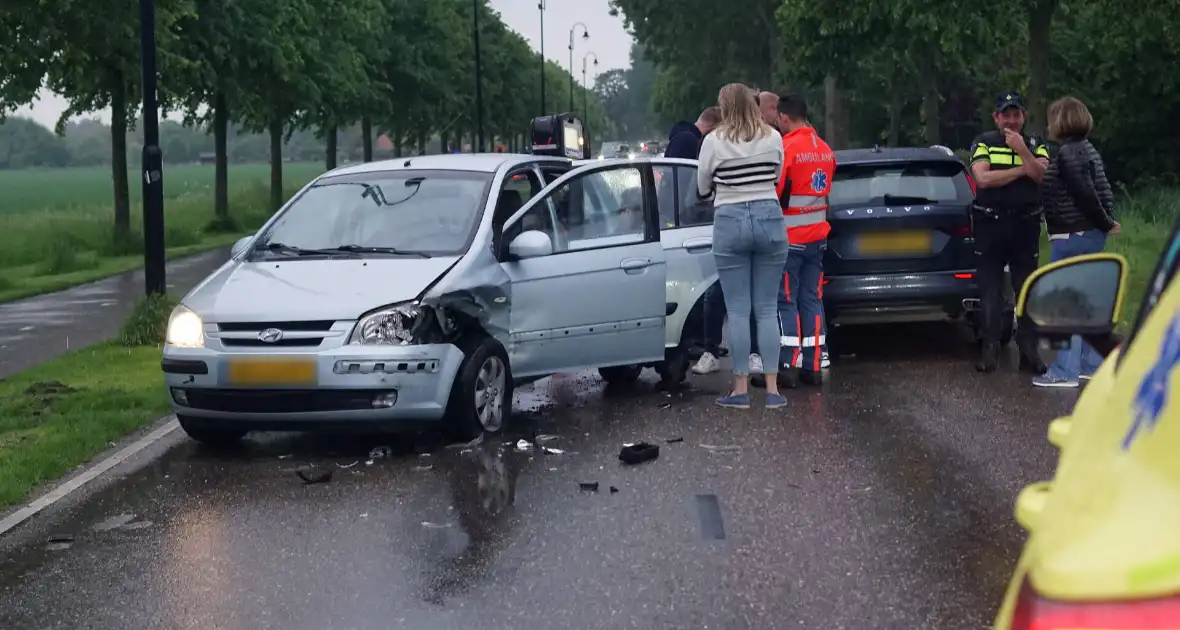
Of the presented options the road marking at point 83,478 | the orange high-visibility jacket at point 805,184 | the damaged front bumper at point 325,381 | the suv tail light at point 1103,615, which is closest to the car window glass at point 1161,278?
the suv tail light at point 1103,615

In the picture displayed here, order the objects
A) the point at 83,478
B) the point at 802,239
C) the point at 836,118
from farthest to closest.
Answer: the point at 836,118 < the point at 802,239 < the point at 83,478

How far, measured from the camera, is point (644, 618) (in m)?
5.22

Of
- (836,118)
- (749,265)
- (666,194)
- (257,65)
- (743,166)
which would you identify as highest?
(257,65)

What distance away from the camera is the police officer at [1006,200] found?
1003 cm

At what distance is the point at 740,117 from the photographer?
924 centimetres

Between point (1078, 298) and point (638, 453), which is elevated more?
point (1078, 298)

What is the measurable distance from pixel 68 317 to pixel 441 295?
9232 millimetres

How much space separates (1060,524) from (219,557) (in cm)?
500

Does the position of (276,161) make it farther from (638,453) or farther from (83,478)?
(638,453)

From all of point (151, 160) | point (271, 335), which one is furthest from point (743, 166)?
point (151, 160)

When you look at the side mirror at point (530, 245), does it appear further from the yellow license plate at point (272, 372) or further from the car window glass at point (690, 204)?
the car window glass at point (690, 204)

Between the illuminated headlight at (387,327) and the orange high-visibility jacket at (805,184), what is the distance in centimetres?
A: 282

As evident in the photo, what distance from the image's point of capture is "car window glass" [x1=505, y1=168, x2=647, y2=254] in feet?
31.1

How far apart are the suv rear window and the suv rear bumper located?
57 cm
